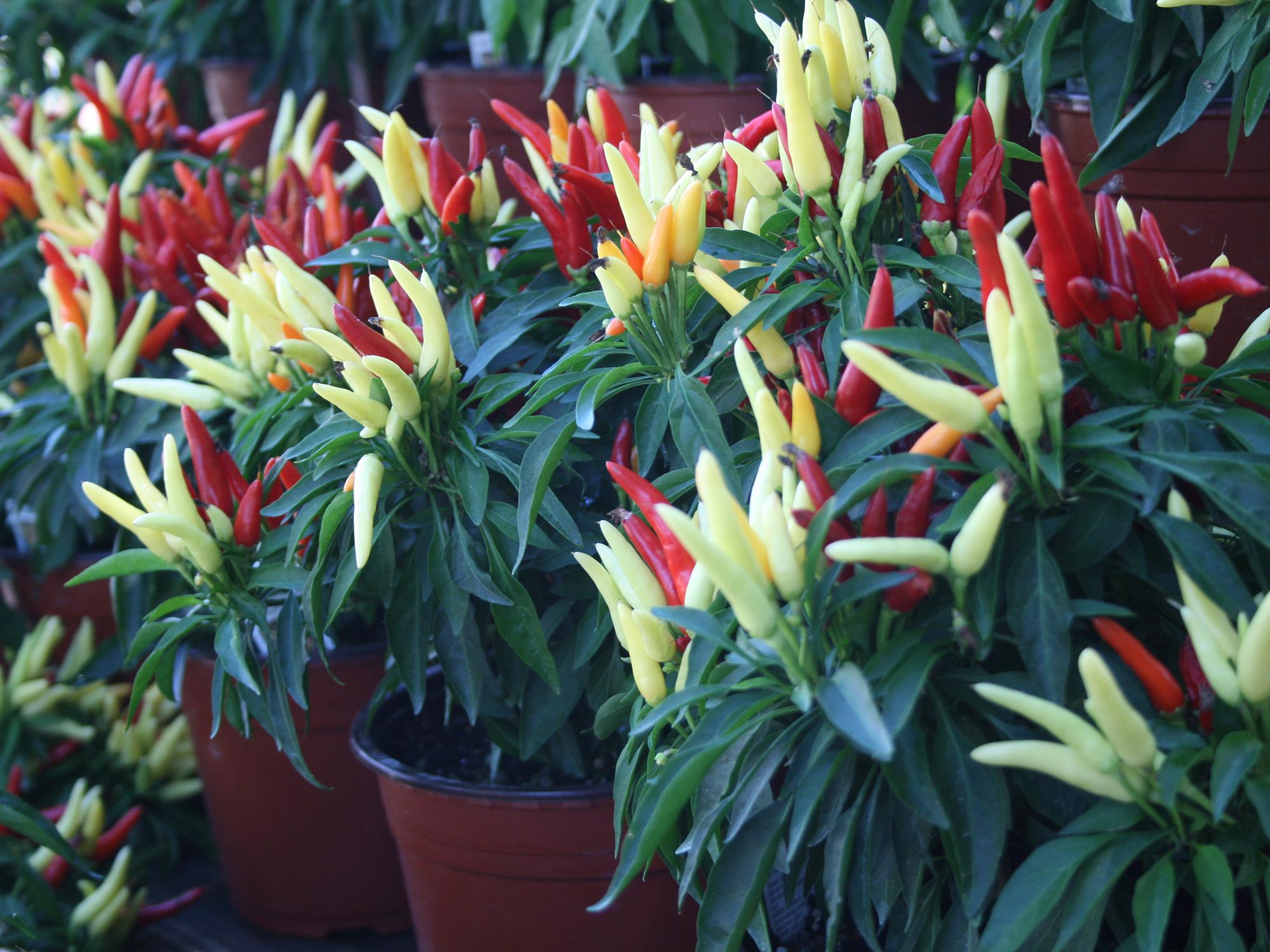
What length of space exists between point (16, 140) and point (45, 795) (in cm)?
103

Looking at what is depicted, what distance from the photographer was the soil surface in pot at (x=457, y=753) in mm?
1293

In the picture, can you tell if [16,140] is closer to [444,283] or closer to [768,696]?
[444,283]

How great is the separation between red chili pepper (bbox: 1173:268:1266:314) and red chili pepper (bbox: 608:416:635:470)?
1.42ft

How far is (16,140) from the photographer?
6.45ft

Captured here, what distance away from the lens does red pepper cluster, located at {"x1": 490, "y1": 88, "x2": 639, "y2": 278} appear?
1060 millimetres

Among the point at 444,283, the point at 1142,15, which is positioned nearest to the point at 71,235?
the point at 444,283

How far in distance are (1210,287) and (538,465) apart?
450 mm

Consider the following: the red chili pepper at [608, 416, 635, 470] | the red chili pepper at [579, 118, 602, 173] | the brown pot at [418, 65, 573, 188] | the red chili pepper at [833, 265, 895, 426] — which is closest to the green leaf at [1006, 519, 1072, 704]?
the red chili pepper at [833, 265, 895, 426]

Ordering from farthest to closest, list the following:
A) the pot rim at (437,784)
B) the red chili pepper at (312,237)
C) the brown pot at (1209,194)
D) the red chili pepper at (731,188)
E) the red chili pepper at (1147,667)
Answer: the red chili pepper at (312,237) → the brown pot at (1209,194) → the pot rim at (437,784) → the red chili pepper at (731,188) → the red chili pepper at (1147,667)

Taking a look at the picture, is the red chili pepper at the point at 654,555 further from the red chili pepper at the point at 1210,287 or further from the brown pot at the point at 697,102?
the brown pot at the point at 697,102

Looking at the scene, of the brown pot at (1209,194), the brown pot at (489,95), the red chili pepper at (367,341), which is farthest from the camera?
the brown pot at (489,95)

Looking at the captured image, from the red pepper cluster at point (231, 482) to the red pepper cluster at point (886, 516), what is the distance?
0.56 metres

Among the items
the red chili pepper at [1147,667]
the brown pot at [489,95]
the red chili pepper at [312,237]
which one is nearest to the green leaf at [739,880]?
the red chili pepper at [1147,667]

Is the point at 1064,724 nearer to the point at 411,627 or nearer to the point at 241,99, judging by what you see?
the point at 411,627
